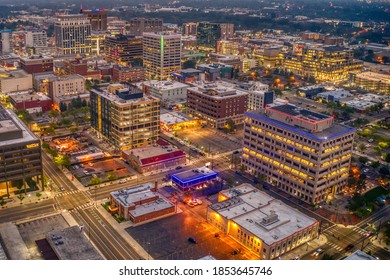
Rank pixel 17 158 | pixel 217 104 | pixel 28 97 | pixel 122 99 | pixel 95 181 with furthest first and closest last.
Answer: pixel 28 97 → pixel 217 104 → pixel 122 99 → pixel 95 181 → pixel 17 158

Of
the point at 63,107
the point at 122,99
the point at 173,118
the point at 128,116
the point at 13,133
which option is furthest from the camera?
the point at 63,107

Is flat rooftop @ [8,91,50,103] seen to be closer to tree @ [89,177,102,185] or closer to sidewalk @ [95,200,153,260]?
tree @ [89,177,102,185]

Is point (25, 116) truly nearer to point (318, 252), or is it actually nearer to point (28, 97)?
point (28, 97)

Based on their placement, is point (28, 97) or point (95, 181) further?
point (28, 97)

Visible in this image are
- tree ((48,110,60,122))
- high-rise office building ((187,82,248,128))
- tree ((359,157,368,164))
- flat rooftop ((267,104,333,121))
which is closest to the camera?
flat rooftop ((267,104,333,121))

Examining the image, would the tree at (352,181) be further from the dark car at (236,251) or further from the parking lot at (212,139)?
the dark car at (236,251)

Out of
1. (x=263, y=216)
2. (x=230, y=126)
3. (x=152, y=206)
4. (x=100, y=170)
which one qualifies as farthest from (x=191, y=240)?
(x=230, y=126)

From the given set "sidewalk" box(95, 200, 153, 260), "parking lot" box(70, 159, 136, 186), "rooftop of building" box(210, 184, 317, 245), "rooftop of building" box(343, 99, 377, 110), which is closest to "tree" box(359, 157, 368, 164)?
"rooftop of building" box(210, 184, 317, 245)
